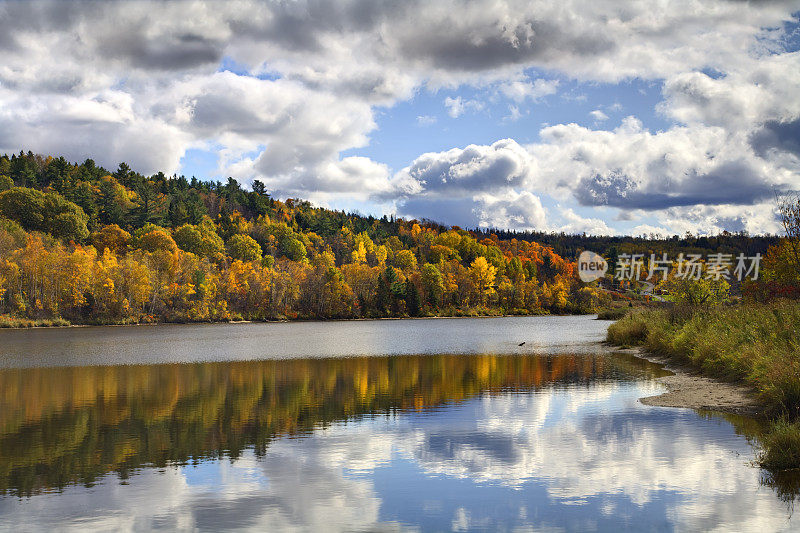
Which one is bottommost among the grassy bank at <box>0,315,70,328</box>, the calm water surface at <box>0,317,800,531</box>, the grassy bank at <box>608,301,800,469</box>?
the grassy bank at <box>0,315,70,328</box>

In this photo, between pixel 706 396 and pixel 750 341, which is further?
pixel 750 341

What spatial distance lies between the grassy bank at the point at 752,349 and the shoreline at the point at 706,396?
46 cm

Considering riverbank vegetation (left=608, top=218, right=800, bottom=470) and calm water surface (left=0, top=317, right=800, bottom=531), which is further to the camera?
riverbank vegetation (left=608, top=218, right=800, bottom=470)

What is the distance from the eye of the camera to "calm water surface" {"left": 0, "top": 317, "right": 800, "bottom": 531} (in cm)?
1241

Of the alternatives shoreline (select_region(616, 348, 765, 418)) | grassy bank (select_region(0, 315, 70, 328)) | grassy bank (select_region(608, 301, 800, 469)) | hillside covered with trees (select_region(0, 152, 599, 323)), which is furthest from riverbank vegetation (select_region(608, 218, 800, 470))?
hillside covered with trees (select_region(0, 152, 599, 323))

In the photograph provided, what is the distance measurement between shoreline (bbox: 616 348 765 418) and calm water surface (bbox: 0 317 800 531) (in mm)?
968

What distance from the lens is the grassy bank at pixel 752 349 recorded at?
15.7 metres

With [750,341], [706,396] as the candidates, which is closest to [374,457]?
[706,396]

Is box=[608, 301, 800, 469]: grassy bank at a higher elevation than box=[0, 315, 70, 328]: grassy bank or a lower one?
higher

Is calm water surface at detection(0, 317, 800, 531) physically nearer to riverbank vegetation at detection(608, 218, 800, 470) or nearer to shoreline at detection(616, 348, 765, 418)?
shoreline at detection(616, 348, 765, 418)

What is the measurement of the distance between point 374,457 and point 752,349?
17051 mm

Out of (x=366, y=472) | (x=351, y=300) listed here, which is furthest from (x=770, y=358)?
(x=351, y=300)

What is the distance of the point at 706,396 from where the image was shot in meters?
24.6

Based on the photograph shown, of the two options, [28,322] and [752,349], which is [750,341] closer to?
[752,349]
